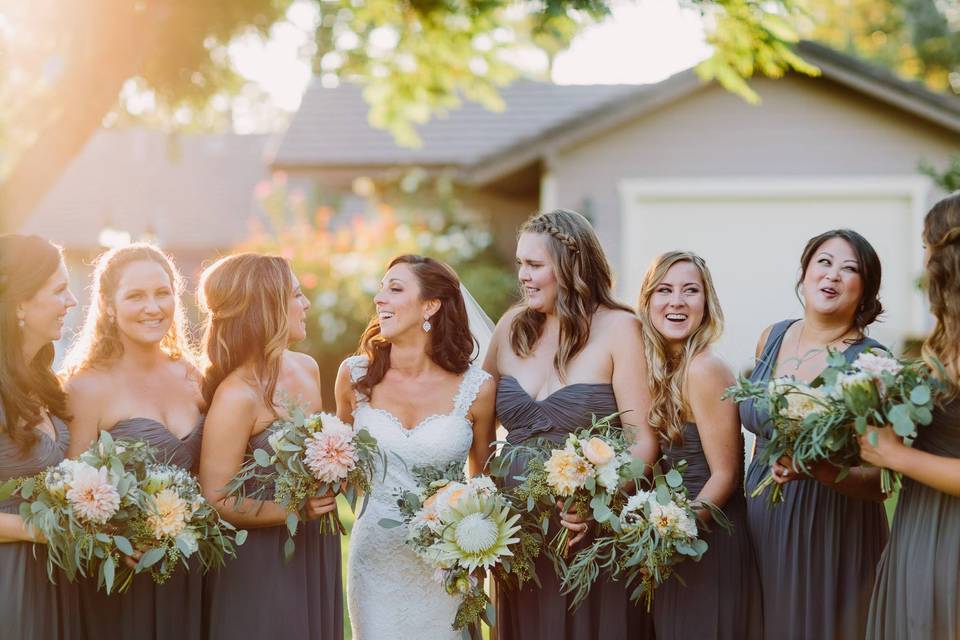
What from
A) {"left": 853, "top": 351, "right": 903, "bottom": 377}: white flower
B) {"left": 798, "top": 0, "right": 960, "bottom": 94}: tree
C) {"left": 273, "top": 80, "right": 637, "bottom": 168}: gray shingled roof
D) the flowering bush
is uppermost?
{"left": 798, "top": 0, "right": 960, "bottom": 94}: tree

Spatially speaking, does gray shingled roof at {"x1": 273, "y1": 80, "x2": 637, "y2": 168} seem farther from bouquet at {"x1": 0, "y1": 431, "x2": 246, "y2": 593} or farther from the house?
bouquet at {"x1": 0, "y1": 431, "x2": 246, "y2": 593}

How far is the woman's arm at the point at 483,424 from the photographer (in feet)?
16.9

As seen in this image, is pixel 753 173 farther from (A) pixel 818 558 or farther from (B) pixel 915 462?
(B) pixel 915 462

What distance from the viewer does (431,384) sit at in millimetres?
5219

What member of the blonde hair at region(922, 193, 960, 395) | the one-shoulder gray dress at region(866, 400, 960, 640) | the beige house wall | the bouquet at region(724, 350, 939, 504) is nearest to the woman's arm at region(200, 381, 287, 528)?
the bouquet at region(724, 350, 939, 504)

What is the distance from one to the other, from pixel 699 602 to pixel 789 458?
2.78ft

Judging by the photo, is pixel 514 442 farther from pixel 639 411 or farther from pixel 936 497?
pixel 936 497

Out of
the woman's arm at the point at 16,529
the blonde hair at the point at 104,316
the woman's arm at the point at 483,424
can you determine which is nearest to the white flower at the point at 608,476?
the woman's arm at the point at 483,424

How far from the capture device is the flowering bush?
15602mm

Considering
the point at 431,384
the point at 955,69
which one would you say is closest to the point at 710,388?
the point at 431,384

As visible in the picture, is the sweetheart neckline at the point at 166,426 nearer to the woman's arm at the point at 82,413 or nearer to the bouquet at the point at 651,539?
the woman's arm at the point at 82,413

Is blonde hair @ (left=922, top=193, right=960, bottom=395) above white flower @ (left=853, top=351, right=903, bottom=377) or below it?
above

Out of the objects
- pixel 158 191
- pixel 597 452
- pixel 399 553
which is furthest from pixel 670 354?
pixel 158 191

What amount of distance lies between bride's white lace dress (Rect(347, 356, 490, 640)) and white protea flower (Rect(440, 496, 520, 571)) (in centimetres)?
58
